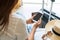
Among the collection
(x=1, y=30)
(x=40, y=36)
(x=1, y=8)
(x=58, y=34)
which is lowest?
(x=40, y=36)

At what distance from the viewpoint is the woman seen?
27.8 inches

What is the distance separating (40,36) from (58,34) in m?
0.21

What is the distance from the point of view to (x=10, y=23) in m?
0.79

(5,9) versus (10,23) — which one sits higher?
(5,9)

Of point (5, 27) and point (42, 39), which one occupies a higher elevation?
point (5, 27)

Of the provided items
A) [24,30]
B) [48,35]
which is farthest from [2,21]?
[48,35]

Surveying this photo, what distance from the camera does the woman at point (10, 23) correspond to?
706 mm

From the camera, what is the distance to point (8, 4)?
698 millimetres

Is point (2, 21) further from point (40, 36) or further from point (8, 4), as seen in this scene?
point (40, 36)

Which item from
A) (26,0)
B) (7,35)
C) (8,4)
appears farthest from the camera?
(26,0)

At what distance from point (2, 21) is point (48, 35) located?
39 cm

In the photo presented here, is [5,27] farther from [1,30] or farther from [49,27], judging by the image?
[49,27]

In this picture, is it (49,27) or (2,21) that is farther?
(49,27)

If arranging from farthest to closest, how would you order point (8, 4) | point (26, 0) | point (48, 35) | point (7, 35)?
1. point (26, 0)
2. point (48, 35)
3. point (7, 35)
4. point (8, 4)
